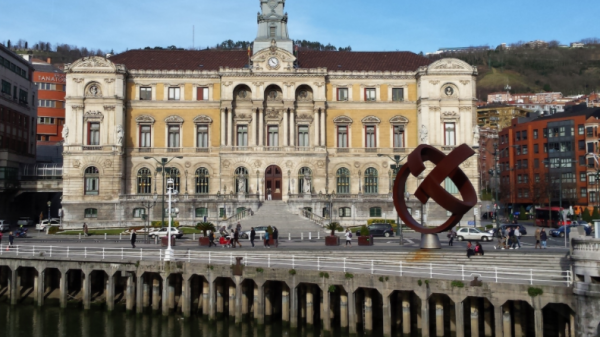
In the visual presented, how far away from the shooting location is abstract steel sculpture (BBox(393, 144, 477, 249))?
3866 centimetres

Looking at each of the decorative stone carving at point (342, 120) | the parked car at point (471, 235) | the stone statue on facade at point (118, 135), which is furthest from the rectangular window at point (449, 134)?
the stone statue on facade at point (118, 135)

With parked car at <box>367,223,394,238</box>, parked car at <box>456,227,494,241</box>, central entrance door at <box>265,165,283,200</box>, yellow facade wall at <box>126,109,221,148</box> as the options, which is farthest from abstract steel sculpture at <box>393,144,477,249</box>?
yellow facade wall at <box>126,109,221,148</box>

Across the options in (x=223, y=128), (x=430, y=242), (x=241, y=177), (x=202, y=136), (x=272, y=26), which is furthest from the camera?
(x=272, y=26)

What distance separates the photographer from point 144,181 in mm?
86375

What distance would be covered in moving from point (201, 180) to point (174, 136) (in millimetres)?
6842

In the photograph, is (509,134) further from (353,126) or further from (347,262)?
(347,262)

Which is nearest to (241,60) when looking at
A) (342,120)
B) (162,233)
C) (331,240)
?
(342,120)

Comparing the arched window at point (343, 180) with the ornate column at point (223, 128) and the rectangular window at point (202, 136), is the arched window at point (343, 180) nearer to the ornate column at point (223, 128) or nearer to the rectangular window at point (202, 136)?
the ornate column at point (223, 128)

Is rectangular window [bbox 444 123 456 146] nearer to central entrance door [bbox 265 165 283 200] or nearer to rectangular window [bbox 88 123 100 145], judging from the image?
central entrance door [bbox 265 165 283 200]

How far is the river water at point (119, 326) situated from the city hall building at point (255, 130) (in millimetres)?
40308

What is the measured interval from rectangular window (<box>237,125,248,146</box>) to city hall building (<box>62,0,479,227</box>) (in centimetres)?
13

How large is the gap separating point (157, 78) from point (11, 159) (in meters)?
23.9

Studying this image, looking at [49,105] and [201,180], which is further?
[49,105]

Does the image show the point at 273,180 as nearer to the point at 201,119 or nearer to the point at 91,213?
the point at 201,119
